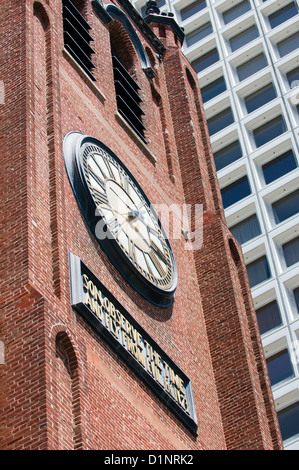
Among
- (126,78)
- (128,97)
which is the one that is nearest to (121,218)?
(128,97)

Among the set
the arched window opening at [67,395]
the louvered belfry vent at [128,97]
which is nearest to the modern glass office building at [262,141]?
the louvered belfry vent at [128,97]

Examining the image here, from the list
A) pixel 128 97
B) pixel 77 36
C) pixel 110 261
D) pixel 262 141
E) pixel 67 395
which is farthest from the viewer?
Result: pixel 262 141

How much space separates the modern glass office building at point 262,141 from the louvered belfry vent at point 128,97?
15369 millimetres

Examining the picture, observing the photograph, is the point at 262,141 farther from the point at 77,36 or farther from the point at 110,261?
the point at 110,261

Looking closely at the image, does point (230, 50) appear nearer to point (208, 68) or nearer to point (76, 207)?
point (208, 68)

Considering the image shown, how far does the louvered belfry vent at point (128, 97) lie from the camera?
2586 cm

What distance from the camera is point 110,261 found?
66.0ft

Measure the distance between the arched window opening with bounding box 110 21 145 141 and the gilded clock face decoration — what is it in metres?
3.11

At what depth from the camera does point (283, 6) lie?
54.8 meters

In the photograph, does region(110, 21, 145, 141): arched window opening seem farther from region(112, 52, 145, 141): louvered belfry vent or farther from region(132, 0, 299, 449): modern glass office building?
region(132, 0, 299, 449): modern glass office building

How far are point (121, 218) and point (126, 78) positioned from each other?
6.44m

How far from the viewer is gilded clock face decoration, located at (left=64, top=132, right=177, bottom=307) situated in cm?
2017

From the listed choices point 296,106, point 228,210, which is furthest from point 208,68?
point 228,210

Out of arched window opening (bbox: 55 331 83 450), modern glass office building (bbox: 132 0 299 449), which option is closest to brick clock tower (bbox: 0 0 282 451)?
arched window opening (bbox: 55 331 83 450)
